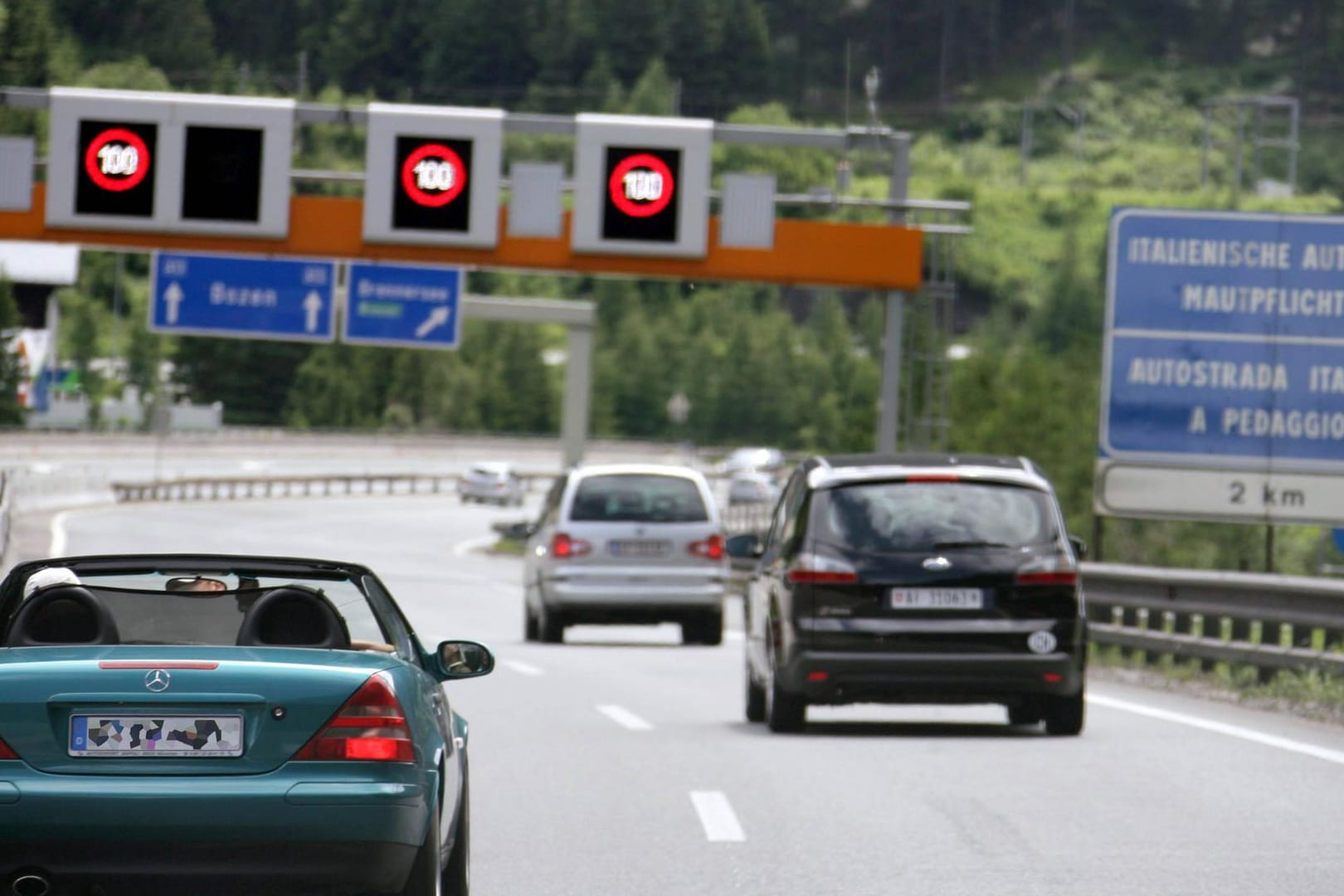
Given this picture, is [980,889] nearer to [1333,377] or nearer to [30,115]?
[1333,377]

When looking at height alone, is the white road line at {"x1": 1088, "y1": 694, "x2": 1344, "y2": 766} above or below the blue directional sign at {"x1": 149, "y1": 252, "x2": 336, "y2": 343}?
below

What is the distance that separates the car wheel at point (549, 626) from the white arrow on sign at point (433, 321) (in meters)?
27.7

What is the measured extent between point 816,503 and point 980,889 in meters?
5.46

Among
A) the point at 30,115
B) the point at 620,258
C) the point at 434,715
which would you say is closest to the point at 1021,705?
the point at 434,715

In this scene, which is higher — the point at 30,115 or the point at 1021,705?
the point at 30,115

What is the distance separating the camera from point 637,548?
2478 centimetres

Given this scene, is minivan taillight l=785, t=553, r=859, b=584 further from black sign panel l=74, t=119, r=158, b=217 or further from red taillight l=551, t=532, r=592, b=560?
black sign panel l=74, t=119, r=158, b=217

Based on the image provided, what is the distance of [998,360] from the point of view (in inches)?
5891

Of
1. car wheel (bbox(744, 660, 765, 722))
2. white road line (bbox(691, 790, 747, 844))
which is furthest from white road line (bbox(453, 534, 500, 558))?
white road line (bbox(691, 790, 747, 844))

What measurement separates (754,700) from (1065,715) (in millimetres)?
2039

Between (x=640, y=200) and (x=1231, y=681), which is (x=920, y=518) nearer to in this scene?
(x=1231, y=681)

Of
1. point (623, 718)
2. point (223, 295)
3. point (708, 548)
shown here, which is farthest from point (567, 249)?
point (623, 718)

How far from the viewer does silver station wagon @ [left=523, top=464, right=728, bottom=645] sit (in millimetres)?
24703

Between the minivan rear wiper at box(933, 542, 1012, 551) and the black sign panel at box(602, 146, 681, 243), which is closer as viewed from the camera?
the minivan rear wiper at box(933, 542, 1012, 551)
